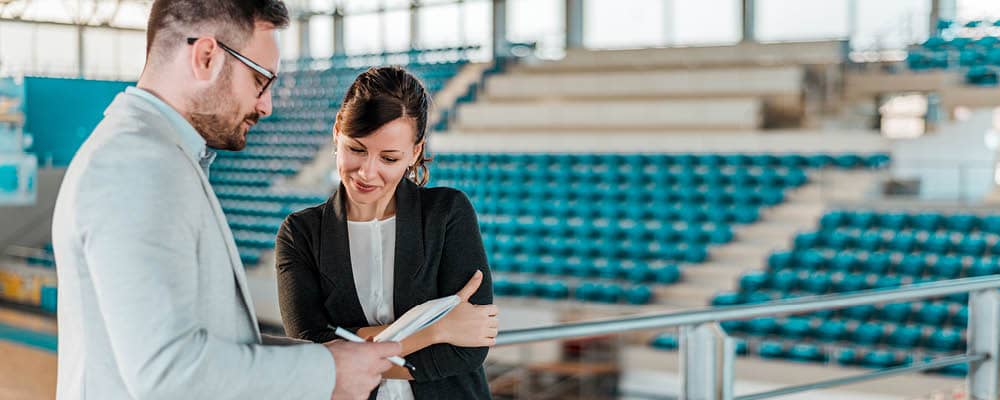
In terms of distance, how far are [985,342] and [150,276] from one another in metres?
A: 2.38

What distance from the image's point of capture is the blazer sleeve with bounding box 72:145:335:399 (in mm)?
863

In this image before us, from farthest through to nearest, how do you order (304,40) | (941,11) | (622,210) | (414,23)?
(304,40), (414,23), (941,11), (622,210)

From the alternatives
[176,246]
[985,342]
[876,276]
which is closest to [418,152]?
[176,246]

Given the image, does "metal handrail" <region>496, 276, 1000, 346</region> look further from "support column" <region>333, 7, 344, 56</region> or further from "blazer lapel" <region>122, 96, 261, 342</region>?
"support column" <region>333, 7, 344, 56</region>

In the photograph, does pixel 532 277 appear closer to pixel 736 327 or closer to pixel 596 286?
pixel 596 286

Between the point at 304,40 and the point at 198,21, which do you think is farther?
the point at 304,40

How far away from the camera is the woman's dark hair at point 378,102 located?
1210mm

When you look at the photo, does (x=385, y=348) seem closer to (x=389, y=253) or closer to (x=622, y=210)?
(x=389, y=253)

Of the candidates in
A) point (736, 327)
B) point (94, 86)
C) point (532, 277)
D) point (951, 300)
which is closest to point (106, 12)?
point (94, 86)

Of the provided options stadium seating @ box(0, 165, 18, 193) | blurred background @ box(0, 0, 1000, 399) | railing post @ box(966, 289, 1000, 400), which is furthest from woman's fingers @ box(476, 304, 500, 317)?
stadium seating @ box(0, 165, 18, 193)

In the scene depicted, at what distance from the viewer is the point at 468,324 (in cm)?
120

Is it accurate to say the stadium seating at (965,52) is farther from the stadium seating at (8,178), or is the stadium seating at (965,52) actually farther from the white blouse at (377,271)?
the white blouse at (377,271)

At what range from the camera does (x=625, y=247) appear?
942 cm

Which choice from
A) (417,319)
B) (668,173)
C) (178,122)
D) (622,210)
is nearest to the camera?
(178,122)
